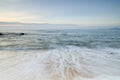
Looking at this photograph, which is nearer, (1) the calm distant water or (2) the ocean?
(2) the ocean

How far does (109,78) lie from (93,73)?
0.77m

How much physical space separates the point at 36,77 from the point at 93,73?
2.47 m

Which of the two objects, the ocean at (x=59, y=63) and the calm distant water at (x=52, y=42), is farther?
the calm distant water at (x=52, y=42)

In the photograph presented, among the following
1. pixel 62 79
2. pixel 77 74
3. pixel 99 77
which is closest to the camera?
pixel 62 79

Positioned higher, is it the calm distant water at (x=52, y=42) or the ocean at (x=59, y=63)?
the ocean at (x=59, y=63)

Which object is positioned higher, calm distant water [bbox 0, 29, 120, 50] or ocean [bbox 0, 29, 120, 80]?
ocean [bbox 0, 29, 120, 80]

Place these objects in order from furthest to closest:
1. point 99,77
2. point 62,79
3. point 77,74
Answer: point 77,74 < point 99,77 < point 62,79

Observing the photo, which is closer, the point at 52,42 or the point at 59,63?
the point at 59,63

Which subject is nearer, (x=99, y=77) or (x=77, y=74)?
(x=99, y=77)

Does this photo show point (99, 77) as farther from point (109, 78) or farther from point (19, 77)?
point (19, 77)

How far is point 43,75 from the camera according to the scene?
509 centimetres

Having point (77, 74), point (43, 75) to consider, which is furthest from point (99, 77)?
point (43, 75)

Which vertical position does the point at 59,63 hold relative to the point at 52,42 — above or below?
above

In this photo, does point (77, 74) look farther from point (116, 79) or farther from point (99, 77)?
point (116, 79)
